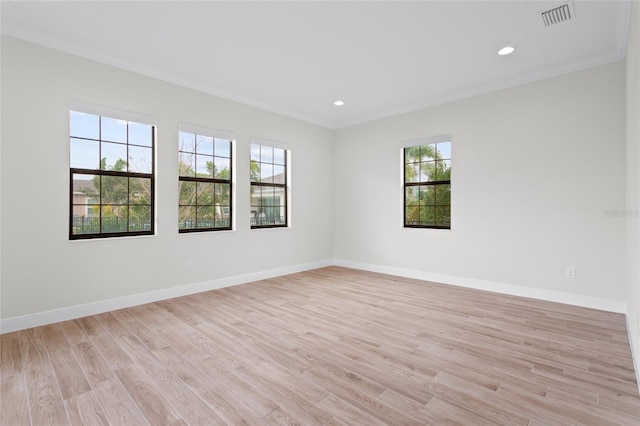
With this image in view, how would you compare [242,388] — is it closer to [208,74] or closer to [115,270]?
[115,270]

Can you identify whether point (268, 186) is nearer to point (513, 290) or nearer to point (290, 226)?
point (290, 226)

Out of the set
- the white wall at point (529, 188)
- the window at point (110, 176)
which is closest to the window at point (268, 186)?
the window at point (110, 176)

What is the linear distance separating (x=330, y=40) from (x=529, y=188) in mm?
3155

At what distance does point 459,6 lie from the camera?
266 centimetres

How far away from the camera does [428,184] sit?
516 cm

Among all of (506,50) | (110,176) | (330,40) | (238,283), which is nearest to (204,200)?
(110,176)

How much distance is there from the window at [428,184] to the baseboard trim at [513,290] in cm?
80

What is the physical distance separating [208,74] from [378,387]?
3.99 metres

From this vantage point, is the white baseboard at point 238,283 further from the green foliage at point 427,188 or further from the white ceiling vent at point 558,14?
the white ceiling vent at point 558,14

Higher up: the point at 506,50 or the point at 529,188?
the point at 506,50

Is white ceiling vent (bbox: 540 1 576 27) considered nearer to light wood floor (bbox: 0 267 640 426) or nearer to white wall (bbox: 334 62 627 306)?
white wall (bbox: 334 62 627 306)

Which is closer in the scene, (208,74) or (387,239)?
(208,74)

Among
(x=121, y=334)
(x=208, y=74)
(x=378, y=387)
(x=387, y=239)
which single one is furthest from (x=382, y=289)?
(x=208, y=74)

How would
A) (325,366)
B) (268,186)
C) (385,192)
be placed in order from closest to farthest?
1. (325,366)
2. (268,186)
3. (385,192)
